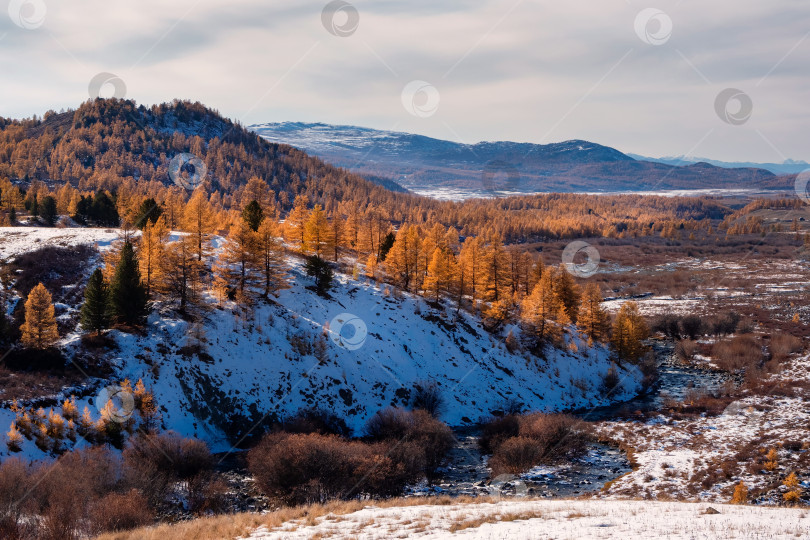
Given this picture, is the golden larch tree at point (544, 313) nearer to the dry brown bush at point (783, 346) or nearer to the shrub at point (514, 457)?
the shrub at point (514, 457)

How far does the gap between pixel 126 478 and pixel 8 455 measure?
8847 millimetres

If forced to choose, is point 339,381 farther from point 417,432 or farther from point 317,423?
point 417,432

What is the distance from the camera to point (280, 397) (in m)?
45.1

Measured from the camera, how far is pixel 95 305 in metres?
40.0

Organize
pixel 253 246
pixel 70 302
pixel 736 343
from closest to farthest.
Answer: pixel 70 302, pixel 253 246, pixel 736 343

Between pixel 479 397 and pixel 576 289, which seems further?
pixel 576 289

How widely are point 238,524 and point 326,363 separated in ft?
100

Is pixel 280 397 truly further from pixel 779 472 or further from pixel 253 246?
pixel 779 472

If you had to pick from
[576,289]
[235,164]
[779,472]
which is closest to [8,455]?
[779,472]

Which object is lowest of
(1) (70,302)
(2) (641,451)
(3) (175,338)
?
(2) (641,451)

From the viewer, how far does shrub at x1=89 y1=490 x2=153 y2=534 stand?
2117 centimetres

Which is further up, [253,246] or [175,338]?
[253,246]

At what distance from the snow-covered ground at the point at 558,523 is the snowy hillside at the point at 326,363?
2372 cm

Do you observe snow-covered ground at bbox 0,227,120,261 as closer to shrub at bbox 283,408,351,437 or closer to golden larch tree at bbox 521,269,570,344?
shrub at bbox 283,408,351,437
